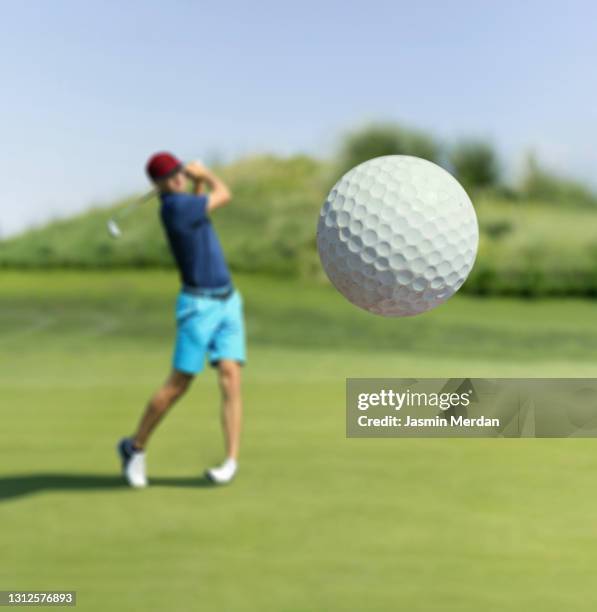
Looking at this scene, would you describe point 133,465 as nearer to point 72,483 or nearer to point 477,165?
point 72,483

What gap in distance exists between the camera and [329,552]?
436cm

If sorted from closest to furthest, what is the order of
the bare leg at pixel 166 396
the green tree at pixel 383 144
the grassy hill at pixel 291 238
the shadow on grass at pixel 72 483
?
the shadow on grass at pixel 72 483 < the bare leg at pixel 166 396 < the grassy hill at pixel 291 238 < the green tree at pixel 383 144

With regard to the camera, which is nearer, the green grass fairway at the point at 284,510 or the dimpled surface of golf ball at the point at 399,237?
the green grass fairway at the point at 284,510

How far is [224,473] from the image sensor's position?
19.0 ft

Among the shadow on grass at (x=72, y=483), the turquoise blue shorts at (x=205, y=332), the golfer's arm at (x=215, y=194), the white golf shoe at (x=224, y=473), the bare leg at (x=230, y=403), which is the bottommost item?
the shadow on grass at (x=72, y=483)

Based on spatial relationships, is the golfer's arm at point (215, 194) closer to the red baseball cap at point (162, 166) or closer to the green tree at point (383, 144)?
the red baseball cap at point (162, 166)

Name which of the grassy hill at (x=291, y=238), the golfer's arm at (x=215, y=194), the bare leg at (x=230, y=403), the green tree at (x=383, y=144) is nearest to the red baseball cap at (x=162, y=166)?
the golfer's arm at (x=215, y=194)

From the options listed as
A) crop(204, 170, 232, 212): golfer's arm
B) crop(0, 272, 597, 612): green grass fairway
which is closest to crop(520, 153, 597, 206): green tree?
crop(0, 272, 597, 612): green grass fairway

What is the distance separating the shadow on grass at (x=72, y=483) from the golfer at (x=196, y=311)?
11cm

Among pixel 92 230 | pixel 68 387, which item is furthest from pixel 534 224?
pixel 68 387

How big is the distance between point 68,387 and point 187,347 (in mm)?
4804

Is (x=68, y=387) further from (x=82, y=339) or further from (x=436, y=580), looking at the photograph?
(x=436, y=580)

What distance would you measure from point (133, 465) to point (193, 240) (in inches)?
57.7

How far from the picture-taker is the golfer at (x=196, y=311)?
19.0 ft
